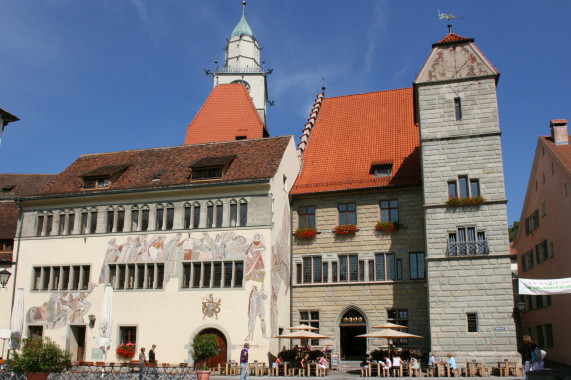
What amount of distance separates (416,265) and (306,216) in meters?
6.36

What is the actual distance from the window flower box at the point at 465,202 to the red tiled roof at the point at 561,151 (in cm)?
530

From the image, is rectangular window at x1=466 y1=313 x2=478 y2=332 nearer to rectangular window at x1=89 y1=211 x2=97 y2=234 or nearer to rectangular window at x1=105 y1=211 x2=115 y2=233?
rectangular window at x1=105 y1=211 x2=115 y2=233

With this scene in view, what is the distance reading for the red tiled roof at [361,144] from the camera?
3069cm

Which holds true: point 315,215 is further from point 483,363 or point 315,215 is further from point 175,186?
point 483,363

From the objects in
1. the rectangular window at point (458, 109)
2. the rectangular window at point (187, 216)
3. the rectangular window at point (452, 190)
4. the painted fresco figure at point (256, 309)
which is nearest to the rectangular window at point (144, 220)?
the rectangular window at point (187, 216)

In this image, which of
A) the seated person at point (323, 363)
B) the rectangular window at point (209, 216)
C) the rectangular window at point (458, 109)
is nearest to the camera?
the seated person at point (323, 363)

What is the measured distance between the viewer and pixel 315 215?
30.8 meters

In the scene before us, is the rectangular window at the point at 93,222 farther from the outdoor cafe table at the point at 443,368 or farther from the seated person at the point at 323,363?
the outdoor cafe table at the point at 443,368

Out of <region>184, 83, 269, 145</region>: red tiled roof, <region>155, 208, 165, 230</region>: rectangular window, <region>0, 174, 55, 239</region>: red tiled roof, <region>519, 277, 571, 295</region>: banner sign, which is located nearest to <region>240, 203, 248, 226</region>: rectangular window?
<region>155, 208, 165, 230</region>: rectangular window

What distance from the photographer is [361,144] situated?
3344 centimetres

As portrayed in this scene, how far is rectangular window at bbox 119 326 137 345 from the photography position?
91.5 ft

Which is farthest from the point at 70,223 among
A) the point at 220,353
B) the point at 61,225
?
the point at 220,353

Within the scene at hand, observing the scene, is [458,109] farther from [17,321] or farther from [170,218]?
[17,321]

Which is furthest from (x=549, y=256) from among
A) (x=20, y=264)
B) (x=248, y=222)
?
(x=20, y=264)
